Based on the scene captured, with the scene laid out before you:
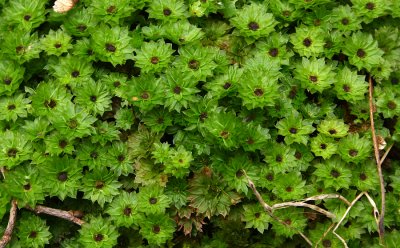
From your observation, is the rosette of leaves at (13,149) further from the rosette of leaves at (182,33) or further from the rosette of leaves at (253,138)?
the rosette of leaves at (253,138)

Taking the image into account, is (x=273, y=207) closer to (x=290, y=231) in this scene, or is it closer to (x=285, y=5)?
(x=290, y=231)

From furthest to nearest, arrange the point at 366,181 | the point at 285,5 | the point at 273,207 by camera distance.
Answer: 1. the point at 285,5
2. the point at 366,181
3. the point at 273,207

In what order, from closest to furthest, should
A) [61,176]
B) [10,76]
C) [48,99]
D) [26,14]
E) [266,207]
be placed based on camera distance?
[266,207], [61,176], [48,99], [10,76], [26,14]

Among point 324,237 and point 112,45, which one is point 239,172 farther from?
point 112,45

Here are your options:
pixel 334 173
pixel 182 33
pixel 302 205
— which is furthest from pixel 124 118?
pixel 334 173

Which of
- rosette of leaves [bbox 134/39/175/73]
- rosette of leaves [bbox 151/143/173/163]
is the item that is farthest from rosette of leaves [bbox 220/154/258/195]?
rosette of leaves [bbox 134/39/175/73]

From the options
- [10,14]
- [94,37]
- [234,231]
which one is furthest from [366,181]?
[10,14]
